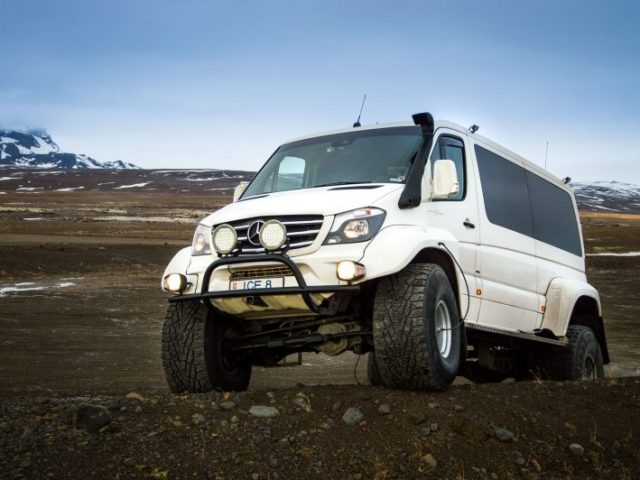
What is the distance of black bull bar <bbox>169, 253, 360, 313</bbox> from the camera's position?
546 centimetres

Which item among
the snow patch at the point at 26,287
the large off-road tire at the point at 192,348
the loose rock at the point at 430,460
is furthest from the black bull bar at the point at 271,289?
the snow patch at the point at 26,287

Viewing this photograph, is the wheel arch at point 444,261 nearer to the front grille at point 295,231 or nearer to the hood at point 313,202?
the hood at point 313,202

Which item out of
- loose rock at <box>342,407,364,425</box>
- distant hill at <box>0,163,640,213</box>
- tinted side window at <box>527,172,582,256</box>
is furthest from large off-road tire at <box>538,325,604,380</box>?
distant hill at <box>0,163,640,213</box>

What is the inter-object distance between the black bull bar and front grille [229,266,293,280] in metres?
0.10

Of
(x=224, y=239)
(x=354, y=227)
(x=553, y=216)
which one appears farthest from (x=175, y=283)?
(x=553, y=216)

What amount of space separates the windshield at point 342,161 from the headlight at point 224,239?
1.27m

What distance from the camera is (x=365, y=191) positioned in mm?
5992

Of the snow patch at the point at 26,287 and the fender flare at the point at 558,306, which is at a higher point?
the fender flare at the point at 558,306

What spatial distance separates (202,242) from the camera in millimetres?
6172

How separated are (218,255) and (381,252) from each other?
1349 millimetres

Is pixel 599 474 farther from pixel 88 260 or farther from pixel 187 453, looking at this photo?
pixel 88 260

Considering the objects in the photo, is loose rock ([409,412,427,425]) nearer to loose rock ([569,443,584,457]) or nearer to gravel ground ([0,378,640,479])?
gravel ground ([0,378,640,479])

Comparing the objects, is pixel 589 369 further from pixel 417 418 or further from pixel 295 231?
pixel 295 231

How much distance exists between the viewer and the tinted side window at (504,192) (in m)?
7.56
